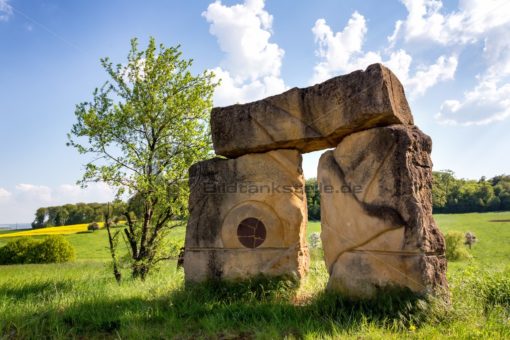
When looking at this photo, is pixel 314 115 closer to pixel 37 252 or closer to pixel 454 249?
pixel 454 249

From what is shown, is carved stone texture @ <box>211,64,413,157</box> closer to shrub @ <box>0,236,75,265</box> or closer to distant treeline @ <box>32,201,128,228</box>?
shrub @ <box>0,236,75,265</box>

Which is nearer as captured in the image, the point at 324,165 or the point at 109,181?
the point at 324,165

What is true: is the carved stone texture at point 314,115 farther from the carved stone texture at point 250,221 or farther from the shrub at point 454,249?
the shrub at point 454,249

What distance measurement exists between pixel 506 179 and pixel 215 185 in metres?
70.5

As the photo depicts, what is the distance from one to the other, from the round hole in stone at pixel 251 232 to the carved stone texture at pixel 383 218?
4.29 ft

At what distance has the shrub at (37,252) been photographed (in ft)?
58.6

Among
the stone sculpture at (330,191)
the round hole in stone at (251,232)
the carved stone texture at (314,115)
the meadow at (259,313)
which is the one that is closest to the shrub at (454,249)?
the meadow at (259,313)

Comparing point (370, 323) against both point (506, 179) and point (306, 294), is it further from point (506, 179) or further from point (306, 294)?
point (506, 179)

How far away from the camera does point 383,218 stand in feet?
16.7

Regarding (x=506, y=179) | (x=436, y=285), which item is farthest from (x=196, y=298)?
(x=506, y=179)

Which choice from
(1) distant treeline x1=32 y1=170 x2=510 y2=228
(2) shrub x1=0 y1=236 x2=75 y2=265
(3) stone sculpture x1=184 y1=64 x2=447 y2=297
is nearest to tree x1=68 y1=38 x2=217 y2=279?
(3) stone sculpture x1=184 y1=64 x2=447 y2=297

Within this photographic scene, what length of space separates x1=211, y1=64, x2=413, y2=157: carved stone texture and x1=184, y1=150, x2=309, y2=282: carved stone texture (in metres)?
0.40

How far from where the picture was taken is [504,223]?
115 feet

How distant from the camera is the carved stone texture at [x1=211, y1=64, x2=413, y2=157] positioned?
5.41 metres
